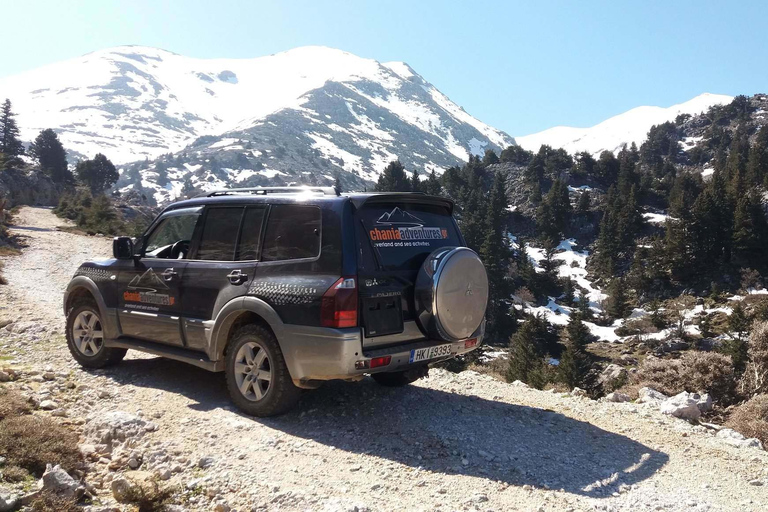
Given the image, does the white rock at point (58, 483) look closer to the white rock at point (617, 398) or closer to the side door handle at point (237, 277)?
the side door handle at point (237, 277)

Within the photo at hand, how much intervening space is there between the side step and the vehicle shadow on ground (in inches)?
16.4

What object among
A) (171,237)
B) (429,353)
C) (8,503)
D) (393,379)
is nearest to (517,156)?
(393,379)

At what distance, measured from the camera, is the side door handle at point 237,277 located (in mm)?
5391

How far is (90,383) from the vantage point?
6.42m

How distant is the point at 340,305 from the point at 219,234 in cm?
200

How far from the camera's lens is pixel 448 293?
202 inches

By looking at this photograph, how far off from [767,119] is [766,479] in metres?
178

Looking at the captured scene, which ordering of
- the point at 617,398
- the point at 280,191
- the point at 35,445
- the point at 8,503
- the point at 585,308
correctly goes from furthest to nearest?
the point at 585,308
the point at 617,398
the point at 280,191
the point at 35,445
the point at 8,503

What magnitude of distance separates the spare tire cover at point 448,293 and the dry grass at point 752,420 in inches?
134

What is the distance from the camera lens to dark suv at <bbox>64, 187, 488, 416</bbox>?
188 inches

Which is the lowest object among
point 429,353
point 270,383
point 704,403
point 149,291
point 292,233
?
point 704,403

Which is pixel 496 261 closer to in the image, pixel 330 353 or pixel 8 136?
pixel 330 353

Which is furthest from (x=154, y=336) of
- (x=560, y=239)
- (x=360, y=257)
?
(x=560, y=239)

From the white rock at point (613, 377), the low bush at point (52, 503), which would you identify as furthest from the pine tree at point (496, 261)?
the low bush at point (52, 503)
